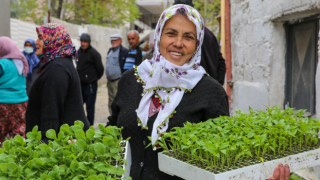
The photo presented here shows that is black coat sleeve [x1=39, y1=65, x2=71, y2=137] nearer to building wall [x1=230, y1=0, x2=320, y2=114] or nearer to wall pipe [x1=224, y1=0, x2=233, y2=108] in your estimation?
building wall [x1=230, y1=0, x2=320, y2=114]

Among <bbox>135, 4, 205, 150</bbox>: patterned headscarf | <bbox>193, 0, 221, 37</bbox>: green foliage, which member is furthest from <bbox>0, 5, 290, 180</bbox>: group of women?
<bbox>193, 0, 221, 37</bbox>: green foliage

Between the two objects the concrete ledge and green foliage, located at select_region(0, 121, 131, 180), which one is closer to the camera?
green foliage, located at select_region(0, 121, 131, 180)

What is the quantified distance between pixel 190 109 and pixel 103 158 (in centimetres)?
77

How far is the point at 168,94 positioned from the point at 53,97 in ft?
4.15

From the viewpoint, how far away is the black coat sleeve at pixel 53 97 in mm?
3029

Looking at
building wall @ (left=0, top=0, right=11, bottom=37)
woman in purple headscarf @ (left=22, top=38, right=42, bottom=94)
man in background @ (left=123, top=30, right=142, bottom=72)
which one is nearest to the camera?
woman in purple headscarf @ (left=22, top=38, right=42, bottom=94)

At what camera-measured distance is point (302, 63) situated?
14.9 feet

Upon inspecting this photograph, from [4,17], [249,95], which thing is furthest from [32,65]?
[249,95]

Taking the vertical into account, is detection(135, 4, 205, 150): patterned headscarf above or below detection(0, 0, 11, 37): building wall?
below

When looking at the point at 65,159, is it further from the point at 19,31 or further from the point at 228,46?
the point at 19,31

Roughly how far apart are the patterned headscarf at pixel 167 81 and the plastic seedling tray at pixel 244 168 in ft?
1.33

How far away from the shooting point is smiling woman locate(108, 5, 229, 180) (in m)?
2.16

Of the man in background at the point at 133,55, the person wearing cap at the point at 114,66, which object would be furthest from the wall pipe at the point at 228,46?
the person wearing cap at the point at 114,66

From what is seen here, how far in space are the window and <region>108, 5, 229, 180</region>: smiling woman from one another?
2301 mm
